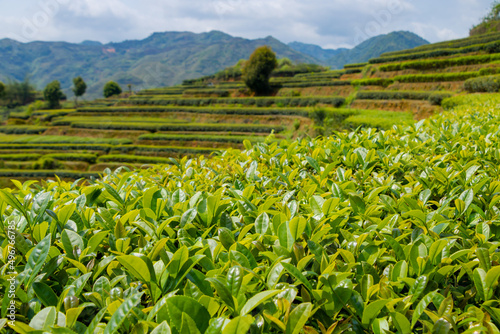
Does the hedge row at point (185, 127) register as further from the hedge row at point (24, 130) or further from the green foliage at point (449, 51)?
the green foliage at point (449, 51)

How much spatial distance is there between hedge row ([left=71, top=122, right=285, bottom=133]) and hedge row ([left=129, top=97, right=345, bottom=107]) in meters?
4.50

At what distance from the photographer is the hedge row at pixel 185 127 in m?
25.5

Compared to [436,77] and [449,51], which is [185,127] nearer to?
[436,77]

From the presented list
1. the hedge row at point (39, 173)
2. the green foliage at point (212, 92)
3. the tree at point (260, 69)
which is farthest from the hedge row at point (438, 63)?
the hedge row at point (39, 173)

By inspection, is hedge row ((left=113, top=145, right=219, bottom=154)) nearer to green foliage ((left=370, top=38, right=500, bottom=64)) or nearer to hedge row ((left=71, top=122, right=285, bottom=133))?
hedge row ((left=71, top=122, right=285, bottom=133))

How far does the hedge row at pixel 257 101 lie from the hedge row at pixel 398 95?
3.35m

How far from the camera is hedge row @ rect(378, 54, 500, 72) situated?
19969 mm

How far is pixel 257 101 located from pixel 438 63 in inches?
607

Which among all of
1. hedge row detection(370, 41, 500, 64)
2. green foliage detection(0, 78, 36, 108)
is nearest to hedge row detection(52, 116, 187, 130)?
hedge row detection(370, 41, 500, 64)

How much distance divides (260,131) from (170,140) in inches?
312

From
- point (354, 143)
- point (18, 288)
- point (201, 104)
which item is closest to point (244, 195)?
point (18, 288)

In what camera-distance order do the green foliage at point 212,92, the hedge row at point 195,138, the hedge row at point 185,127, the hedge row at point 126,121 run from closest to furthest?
the hedge row at point 195,138 < the hedge row at point 185,127 < the hedge row at point 126,121 < the green foliage at point 212,92

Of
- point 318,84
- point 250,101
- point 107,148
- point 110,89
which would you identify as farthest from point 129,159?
point 110,89

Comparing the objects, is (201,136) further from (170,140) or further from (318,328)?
(318,328)
